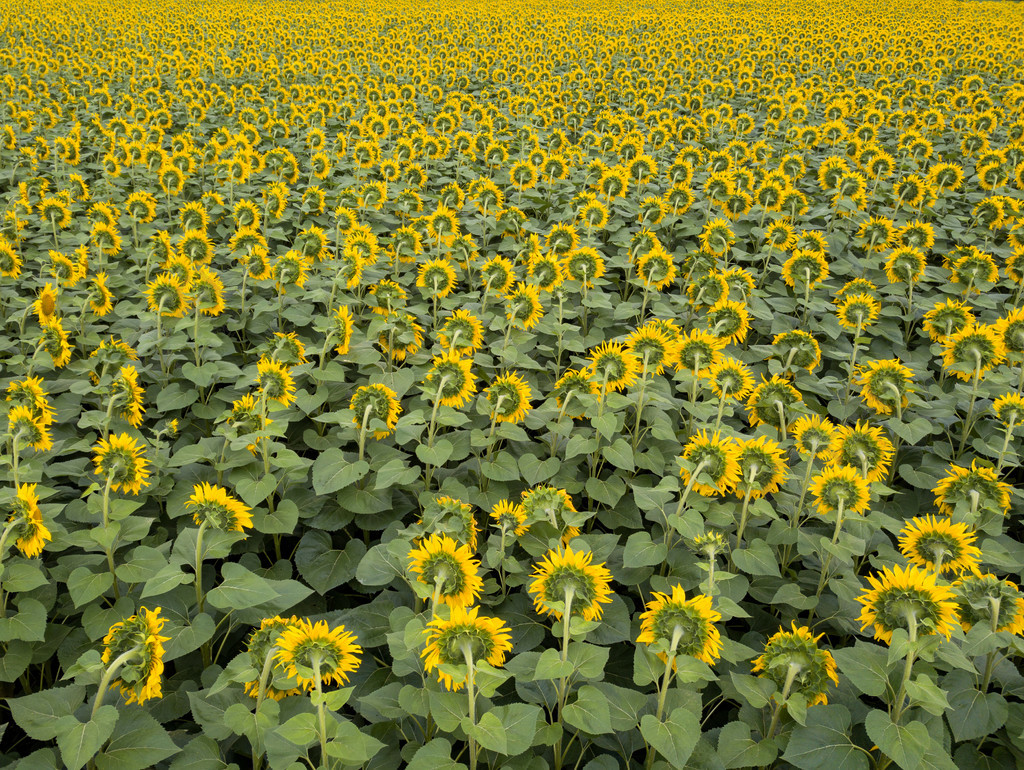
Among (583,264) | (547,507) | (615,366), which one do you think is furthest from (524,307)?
(547,507)

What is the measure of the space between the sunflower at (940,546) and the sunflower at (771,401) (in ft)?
2.84

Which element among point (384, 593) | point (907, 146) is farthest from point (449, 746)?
point (907, 146)

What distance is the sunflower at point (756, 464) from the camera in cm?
250

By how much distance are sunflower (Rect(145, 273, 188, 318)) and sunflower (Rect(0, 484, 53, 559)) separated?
1701mm

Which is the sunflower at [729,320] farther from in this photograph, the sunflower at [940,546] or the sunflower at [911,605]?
the sunflower at [911,605]

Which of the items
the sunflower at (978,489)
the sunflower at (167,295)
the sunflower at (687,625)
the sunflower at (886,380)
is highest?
the sunflower at (167,295)

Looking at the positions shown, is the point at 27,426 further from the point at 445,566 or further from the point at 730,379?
the point at 730,379

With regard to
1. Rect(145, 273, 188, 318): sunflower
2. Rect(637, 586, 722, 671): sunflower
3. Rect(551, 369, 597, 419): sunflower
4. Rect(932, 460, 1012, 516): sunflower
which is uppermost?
Rect(145, 273, 188, 318): sunflower

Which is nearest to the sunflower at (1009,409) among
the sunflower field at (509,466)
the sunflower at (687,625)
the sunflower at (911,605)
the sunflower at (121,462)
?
the sunflower field at (509,466)

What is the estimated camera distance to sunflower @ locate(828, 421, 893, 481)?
2719mm

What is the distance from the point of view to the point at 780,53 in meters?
14.8

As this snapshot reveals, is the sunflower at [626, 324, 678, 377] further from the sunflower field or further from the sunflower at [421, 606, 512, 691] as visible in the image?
the sunflower at [421, 606, 512, 691]

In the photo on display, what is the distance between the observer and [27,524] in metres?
2.21

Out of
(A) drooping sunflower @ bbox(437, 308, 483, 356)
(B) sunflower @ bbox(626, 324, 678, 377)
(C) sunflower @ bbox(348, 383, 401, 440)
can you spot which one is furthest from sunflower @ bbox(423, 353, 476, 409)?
(B) sunflower @ bbox(626, 324, 678, 377)
